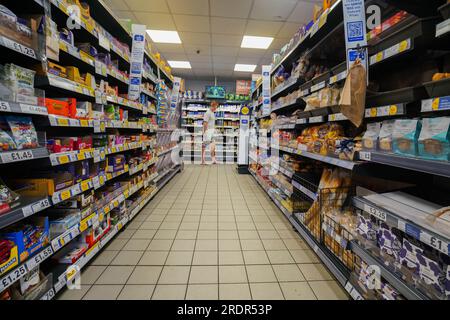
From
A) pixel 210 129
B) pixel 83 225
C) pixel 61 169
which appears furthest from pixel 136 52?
pixel 210 129

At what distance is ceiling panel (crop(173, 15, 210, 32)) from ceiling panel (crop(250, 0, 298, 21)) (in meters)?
1.09

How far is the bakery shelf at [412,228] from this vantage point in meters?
0.88

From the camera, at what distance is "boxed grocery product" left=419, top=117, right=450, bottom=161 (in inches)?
37.5

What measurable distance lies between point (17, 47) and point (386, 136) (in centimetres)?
227

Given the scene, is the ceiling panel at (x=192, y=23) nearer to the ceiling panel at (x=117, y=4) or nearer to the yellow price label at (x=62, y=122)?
the ceiling panel at (x=117, y=4)

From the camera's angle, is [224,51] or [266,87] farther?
[224,51]

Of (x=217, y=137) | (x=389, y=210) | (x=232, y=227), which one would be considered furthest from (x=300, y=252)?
(x=217, y=137)

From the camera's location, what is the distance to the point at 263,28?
4.88 metres

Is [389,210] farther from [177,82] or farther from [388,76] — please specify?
[177,82]

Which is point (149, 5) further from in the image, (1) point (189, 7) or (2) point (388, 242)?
(2) point (388, 242)

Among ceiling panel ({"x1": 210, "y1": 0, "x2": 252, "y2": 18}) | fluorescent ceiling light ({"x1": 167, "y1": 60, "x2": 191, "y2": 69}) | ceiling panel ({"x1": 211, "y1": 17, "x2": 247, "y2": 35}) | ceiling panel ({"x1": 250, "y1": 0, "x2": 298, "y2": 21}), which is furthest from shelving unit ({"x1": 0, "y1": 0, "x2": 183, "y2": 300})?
fluorescent ceiling light ({"x1": 167, "y1": 60, "x2": 191, "y2": 69})

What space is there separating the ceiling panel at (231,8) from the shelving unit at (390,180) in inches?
88.4

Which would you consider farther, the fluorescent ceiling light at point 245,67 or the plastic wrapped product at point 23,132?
the fluorescent ceiling light at point 245,67

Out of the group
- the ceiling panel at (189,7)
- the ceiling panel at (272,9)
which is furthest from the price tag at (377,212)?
the ceiling panel at (189,7)
